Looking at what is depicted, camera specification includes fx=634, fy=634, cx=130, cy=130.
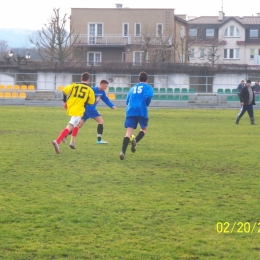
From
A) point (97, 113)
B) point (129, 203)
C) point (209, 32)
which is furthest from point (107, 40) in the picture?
point (129, 203)

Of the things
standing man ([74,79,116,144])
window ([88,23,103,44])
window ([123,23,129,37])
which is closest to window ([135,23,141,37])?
window ([123,23,129,37])

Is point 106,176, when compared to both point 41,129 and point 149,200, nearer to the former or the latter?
point 149,200

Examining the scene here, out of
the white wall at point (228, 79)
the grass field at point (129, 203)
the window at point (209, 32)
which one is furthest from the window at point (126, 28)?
the grass field at point (129, 203)

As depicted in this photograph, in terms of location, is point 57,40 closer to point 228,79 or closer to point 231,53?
point 228,79

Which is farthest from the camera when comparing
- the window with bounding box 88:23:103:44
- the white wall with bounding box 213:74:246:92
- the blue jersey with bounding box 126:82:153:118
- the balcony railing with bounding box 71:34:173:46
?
the window with bounding box 88:23:103:44

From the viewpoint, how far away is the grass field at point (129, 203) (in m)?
5.95

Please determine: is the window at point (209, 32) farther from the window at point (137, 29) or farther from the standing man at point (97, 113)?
the standing man at point (97, 113)

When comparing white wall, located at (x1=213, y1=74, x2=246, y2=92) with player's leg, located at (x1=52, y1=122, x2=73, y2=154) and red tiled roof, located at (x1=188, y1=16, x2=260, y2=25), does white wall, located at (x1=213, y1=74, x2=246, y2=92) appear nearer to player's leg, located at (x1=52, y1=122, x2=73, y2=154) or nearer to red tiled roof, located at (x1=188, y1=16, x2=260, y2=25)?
player's leg, located at (x1=52, y1=122, x2=73, y2=154)

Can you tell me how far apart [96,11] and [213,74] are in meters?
19.9

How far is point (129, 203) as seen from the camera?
7840 millimetres

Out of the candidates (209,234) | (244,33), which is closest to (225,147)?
(209,234)

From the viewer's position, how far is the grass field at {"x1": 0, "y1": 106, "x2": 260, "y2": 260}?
19.5ft

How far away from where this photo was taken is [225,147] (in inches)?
Result: 587

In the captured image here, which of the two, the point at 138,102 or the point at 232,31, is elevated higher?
the point at 232,31
